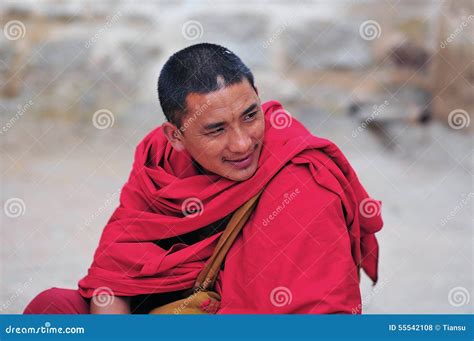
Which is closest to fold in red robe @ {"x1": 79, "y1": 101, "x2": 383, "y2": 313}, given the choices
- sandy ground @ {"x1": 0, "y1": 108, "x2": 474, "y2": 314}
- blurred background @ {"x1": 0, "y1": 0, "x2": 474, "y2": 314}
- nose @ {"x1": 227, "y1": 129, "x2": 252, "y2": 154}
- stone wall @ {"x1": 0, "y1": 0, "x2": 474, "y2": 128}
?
nose @ {"x1": 227, "y1": 129, "x2": 252, "y2": 154}

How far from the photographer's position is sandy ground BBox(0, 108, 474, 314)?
4.34 meters

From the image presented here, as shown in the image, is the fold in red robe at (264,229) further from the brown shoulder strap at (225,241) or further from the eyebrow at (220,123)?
the eyebrow at (220,123)

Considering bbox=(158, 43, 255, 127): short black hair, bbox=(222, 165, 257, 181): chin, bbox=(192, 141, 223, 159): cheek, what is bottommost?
bbox=(222, 165, 257, 181): chin

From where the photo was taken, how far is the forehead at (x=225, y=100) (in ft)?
8.13

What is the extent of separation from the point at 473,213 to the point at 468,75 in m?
2.15

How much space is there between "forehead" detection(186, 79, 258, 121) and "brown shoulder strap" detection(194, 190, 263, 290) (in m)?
0.31

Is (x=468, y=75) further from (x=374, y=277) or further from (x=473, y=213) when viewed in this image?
(x=374, y=277)

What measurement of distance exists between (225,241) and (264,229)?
0.17 metres

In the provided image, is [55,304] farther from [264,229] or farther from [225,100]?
[225,100]

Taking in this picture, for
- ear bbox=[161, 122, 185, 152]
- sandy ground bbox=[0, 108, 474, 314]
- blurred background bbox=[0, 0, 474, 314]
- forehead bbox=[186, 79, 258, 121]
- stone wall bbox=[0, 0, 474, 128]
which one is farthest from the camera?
stone wall bbox=[0, 0, 474, 128]

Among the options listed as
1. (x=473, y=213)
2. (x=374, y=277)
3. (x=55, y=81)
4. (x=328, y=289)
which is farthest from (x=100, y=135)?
(x=328, y=289)

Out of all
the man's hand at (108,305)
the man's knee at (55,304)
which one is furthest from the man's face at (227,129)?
the man's knee at (55,304)

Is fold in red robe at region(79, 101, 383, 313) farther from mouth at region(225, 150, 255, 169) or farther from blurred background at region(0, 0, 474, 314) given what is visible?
blurred background at region(0, 0, 474, 314)

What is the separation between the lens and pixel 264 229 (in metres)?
2.50
